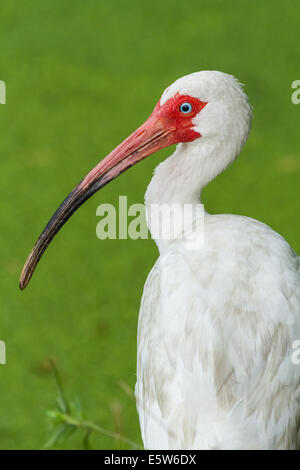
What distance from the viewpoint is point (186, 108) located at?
→ 163 cm

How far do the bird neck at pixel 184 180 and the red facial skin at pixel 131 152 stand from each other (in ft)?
0.12

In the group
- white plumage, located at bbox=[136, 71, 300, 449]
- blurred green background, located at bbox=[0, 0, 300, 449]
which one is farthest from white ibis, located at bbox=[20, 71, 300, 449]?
blurred green background, located at bbox=[0, 0, 300, 449]

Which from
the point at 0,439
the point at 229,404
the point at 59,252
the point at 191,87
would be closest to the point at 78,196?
the point at 191,87

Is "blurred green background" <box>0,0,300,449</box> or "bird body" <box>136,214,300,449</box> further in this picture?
"blurred green background" <box>0,0,300,449</box>

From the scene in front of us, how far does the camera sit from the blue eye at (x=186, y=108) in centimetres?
163

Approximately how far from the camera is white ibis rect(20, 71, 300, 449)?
54.5 inches

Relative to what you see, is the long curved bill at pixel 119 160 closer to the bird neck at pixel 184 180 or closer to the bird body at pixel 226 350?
the bird neck at pixel 184 180

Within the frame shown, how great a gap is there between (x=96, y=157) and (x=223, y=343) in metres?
2.08

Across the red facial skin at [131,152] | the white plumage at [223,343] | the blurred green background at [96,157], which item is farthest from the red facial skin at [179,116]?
the blurred green background at [96,157]

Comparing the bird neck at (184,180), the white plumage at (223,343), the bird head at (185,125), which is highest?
the bird head at (185,125)

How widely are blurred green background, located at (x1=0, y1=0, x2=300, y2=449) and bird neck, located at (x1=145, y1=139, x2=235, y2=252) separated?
0.45 m

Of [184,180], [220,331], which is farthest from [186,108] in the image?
[220,331]

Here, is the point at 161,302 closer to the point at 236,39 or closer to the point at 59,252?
the point at 59,252

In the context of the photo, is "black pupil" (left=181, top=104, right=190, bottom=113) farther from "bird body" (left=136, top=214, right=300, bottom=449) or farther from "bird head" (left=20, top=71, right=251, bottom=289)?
"bird body" (left=136, top=214, right=300, bottom=449)
